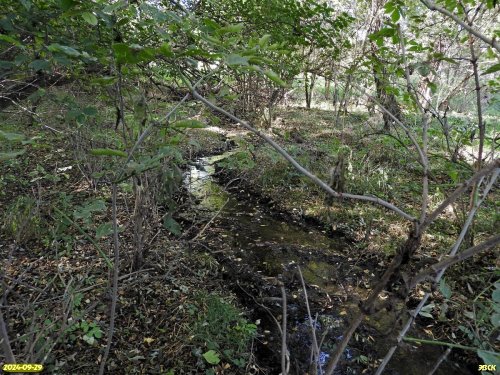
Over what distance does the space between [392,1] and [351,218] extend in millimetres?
3814

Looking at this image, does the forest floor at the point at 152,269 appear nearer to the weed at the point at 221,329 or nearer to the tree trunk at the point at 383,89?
the weed at the point at 221,329

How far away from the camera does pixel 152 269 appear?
1.87 meters

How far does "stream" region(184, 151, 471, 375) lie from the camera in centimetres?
265

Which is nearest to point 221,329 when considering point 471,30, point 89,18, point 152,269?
point 152,269

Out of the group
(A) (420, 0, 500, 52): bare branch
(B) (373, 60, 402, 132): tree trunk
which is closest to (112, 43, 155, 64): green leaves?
(A) (420, 0, 500, 52): bare branch

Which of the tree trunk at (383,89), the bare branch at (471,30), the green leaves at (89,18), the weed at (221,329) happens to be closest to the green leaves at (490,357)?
the bare branch at (471,30)

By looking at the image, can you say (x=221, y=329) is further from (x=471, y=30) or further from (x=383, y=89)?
(x=471, y=30)

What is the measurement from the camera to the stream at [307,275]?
2.65m

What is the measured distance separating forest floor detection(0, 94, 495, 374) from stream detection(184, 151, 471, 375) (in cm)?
8

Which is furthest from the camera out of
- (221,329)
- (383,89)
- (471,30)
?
(221,329)

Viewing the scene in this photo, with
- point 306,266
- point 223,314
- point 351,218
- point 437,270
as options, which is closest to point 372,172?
point 351,218

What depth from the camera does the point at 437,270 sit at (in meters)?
0.74

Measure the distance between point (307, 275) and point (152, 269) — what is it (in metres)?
2.24

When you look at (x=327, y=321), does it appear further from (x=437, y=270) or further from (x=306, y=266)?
(x=437, y=270)
